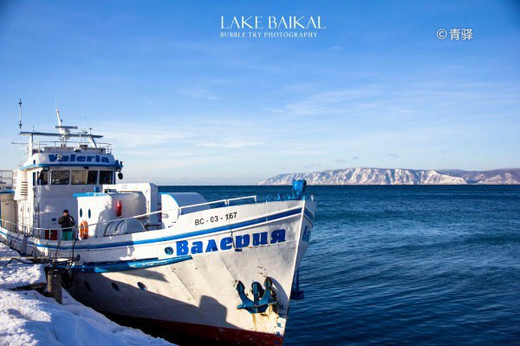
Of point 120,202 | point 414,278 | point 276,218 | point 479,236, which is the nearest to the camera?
point 276,218

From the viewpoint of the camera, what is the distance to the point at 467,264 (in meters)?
25.9

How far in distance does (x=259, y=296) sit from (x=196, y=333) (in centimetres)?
276

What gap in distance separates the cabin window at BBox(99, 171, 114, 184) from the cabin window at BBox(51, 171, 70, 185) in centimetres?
139

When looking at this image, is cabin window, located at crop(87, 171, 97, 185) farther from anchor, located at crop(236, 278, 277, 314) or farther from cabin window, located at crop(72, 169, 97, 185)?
anchor, located at crop(236, 278, 277, 314)

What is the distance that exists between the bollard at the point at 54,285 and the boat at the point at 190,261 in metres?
2.46

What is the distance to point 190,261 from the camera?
13.1m

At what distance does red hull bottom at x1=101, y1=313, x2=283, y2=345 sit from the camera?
1337 centimetres

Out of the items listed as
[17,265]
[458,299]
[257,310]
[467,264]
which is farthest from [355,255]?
[17,265]

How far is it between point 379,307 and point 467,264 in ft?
36.0

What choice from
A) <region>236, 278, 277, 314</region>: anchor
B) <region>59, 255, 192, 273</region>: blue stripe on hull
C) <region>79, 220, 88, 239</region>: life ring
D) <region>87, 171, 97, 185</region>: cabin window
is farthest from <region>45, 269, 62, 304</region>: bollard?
<region>87, 171, 97, 185</region>: cabin window

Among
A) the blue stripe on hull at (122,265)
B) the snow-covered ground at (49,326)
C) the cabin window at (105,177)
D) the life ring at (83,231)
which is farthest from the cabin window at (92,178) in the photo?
the snow-covered ground at (49,326)

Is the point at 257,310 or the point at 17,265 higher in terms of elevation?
the point at 17,265

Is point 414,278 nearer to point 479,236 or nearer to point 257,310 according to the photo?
point 257,310

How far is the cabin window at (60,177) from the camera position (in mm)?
18906
